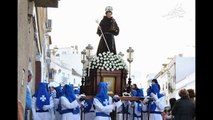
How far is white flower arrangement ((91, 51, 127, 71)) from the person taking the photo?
13.1 meters

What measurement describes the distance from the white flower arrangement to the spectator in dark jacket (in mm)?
4995

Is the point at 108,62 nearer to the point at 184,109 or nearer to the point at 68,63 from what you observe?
the point at 184,109

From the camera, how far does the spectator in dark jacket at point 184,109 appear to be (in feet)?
26.7

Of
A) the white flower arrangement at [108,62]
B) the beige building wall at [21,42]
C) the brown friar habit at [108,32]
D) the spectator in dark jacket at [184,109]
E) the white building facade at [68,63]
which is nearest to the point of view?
the beige building wall at [21,42]

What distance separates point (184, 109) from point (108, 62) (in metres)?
5.21

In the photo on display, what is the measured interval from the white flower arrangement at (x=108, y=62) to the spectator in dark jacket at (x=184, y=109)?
500 centimetres

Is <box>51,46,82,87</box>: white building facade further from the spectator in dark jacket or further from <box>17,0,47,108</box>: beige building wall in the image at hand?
the spectator in dark jacket

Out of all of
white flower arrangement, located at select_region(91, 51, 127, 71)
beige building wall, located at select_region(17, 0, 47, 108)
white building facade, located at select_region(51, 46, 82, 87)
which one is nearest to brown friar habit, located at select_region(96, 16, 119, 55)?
white flower arrangement, located at select_region(91, 51, 127, 71)

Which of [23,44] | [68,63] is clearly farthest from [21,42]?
[68,63]

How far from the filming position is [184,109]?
26.8 ft

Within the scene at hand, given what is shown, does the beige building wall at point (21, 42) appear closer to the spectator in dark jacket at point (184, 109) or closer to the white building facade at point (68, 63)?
the spectator in dark jacket at point (184, 109)

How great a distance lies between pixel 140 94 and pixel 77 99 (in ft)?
10.6

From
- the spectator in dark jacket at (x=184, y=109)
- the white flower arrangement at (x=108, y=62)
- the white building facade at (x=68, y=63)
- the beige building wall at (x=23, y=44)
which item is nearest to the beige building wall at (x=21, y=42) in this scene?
the beige building wall at (x=23, y=44)
